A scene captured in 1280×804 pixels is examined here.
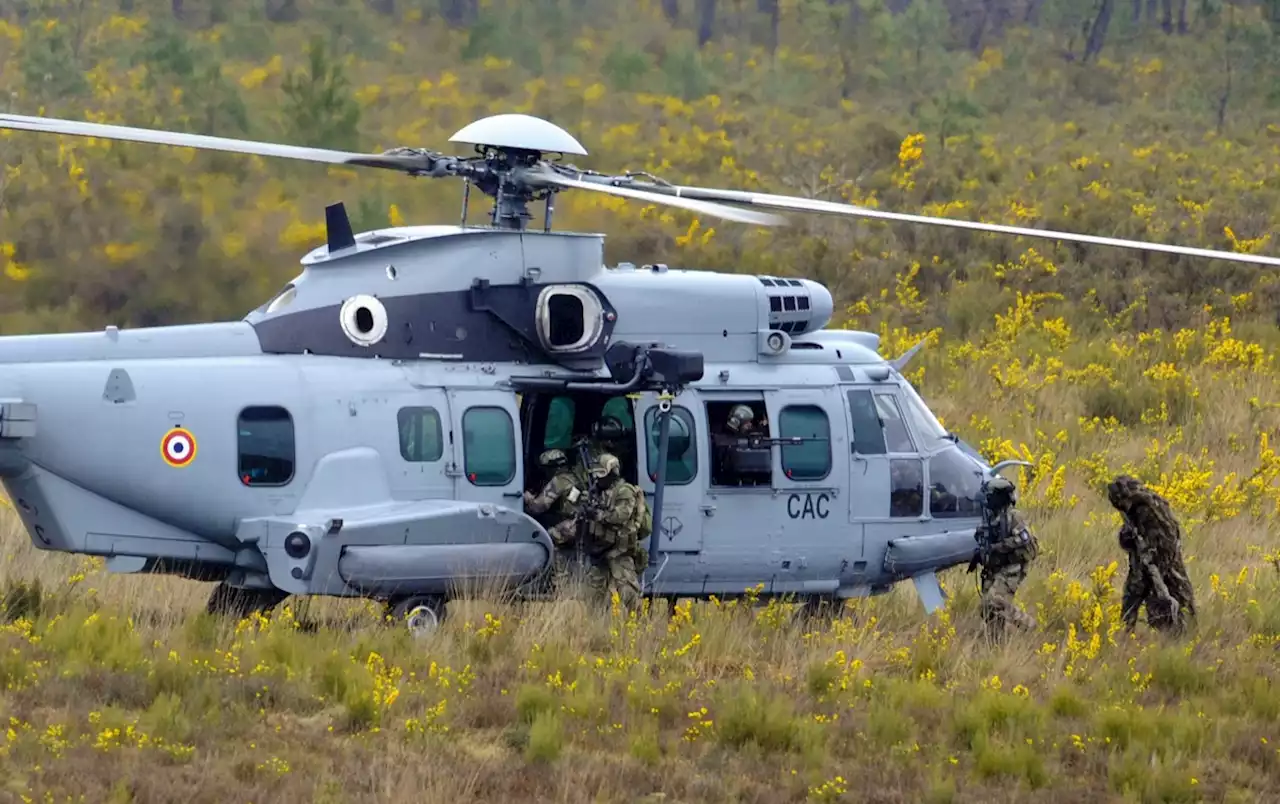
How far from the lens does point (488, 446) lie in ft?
37.8

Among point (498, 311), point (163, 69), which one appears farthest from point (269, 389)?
point (163, 69)

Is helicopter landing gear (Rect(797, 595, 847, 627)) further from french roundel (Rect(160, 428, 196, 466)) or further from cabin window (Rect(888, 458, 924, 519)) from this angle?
french roundel (Rect(160, 428, 196, 466))

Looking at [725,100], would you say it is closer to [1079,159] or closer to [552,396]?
[1079,159]

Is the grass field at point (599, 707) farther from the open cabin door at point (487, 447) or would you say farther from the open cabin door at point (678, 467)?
the open cabin door at point (487, 447)

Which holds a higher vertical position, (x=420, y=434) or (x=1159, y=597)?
(x=420, y=434)

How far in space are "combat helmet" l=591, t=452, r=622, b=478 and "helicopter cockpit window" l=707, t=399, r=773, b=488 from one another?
0.96 m

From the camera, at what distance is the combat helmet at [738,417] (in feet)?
40.3

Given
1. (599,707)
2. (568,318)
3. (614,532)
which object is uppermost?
(568,318)

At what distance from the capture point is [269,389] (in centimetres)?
1092

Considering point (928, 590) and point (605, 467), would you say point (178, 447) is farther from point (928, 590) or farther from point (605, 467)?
point (928, 590)

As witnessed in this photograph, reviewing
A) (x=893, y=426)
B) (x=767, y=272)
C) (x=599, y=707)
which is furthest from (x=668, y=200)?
(x=767, y=272)

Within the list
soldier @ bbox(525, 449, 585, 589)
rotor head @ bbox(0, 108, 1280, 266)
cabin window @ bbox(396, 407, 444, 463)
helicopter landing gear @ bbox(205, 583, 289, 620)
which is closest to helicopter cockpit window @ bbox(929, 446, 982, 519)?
rotor head @ bbox(0, 108, 1280, 266)

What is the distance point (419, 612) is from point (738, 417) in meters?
2.66

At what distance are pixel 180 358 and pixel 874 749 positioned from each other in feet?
15.9
